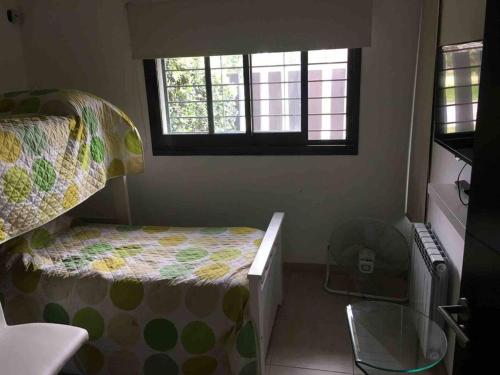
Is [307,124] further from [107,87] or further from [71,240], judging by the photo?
[71,240]

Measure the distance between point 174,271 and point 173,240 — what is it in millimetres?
429

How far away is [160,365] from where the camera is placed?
1861mm

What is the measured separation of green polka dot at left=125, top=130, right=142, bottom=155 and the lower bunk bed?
0.69m

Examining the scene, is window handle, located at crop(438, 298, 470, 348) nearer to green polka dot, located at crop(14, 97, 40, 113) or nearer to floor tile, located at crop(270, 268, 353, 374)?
floor tile, located at crop(270, 268, 353, 374)

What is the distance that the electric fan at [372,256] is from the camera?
2.38 meters

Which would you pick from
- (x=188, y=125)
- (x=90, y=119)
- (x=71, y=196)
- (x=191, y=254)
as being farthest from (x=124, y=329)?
(x=188, y=125)

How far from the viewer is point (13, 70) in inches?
112

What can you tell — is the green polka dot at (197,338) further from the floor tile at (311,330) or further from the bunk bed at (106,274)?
the floor tile at (311,330)

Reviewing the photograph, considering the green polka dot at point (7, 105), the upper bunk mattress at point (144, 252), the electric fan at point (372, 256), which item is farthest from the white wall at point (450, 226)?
the green polka dot at point (7, 105)

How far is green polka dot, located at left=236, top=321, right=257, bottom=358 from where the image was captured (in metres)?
1.74

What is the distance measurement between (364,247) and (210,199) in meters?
1.17

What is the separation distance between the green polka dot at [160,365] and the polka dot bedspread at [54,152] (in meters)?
0.83

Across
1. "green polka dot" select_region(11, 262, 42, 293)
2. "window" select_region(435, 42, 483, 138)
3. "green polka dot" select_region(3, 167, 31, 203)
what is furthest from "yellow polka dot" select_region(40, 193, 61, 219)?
"window" select_region(435, 42, 483, 138)

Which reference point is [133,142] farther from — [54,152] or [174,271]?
[174,271]
